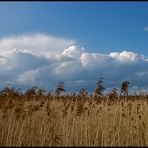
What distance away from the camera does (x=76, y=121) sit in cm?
845

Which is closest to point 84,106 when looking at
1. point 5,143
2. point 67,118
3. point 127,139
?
point 67,118

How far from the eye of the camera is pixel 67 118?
8625 mm

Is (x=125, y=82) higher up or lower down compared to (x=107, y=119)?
higher up

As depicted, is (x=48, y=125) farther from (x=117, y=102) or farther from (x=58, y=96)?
(x=117, y=102)

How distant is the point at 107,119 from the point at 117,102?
1.43 ft

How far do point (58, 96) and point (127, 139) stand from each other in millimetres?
1959

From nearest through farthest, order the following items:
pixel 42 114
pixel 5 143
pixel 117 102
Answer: pixel 5 143, pixel 117 102, pixel 42 114

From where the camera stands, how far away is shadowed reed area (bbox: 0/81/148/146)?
8.08 m

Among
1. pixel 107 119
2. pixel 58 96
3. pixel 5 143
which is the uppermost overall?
pixel 58 96

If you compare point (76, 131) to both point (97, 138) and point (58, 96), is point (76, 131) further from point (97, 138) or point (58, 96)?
point (58, 96)

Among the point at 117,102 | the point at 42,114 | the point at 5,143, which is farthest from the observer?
the point at 42,114

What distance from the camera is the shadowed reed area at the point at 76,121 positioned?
808 cm

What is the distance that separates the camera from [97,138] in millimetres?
8078

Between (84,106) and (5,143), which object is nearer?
(5,143)
